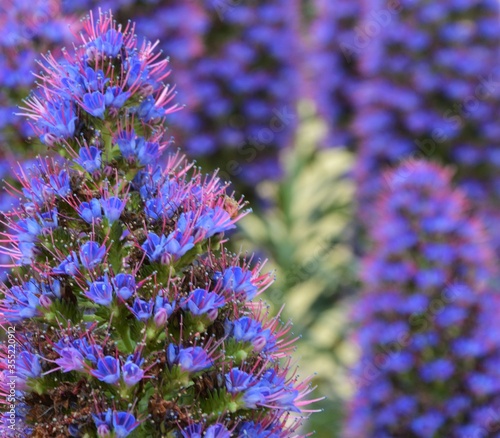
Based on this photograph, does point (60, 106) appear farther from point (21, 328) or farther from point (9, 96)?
point (9, 96)

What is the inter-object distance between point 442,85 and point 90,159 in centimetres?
568

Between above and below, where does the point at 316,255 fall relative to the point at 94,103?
above

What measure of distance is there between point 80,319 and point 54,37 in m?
2.10

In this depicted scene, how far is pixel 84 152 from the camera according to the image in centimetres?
237

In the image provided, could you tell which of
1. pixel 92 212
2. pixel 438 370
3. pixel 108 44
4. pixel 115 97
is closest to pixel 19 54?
pixel 108 44

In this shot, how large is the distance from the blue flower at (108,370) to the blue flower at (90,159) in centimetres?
53

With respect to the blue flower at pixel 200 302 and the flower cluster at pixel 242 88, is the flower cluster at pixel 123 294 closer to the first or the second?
the blue flower at pixel 200 302

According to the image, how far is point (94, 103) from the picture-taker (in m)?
2.38

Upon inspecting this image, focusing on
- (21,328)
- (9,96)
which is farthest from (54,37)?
(21,328)

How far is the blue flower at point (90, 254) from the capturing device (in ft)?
7.36

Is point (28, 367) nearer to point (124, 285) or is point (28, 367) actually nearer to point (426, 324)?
point (124, 285)

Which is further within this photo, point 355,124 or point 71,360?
point 355,124

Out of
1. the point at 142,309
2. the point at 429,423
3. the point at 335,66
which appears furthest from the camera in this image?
the point at 335,66

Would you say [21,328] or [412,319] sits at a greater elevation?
[412,319]
